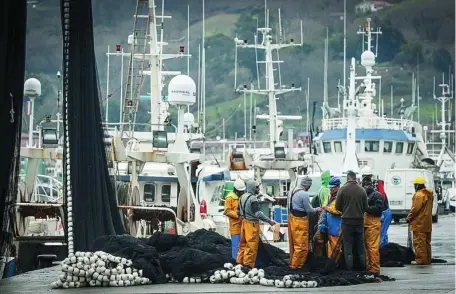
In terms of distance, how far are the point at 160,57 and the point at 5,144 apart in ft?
58.6

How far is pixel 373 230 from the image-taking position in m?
17.7

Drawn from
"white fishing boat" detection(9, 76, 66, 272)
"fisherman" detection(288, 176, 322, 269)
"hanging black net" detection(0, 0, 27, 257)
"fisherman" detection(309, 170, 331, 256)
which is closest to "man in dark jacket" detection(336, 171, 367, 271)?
"fisherman" detection(288, 176, 322, 269)

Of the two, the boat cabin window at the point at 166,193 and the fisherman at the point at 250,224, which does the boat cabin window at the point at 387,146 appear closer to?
the boat cabin window at the point at 166,193

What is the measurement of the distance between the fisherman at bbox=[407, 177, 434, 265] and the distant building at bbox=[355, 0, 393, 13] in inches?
2272

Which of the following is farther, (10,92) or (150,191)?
(150,191)

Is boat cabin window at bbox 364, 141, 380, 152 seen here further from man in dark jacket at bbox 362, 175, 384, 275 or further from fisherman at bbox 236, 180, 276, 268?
fisherman at bbox 236, 180, 276, 268

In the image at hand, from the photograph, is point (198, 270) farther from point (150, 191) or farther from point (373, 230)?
point (150, 191)

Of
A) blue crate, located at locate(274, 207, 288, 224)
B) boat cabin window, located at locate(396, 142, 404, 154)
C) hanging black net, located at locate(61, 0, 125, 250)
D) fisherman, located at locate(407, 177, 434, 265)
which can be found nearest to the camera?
hanging black net, located at locate(61, 0, 125, 250)

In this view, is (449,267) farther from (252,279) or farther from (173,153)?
(173,153)

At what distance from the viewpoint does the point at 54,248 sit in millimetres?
Answer: 24641

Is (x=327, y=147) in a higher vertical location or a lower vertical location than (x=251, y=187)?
higher

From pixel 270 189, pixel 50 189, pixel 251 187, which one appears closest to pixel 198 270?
pixel 251 187

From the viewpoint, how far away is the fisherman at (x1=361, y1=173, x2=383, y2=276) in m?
17.4

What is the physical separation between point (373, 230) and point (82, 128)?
4.51m
